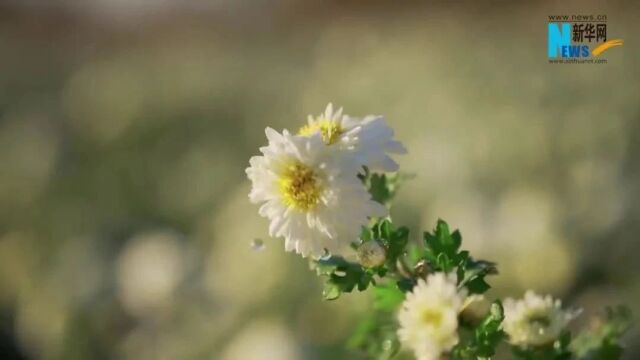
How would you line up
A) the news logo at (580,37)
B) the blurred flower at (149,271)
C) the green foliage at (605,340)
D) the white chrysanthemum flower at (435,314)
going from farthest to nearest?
the blurred flower at (149,271) → the news logo at (580,37) → the green foliage at (605,340) → the white chrysanthemum flower at (435,314)

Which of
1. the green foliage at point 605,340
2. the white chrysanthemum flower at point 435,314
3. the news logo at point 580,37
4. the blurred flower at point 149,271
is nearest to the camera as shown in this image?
the white chrysanthemum flower at point 435,314

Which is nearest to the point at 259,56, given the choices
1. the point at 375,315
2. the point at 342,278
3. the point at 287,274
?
the point at 287,274

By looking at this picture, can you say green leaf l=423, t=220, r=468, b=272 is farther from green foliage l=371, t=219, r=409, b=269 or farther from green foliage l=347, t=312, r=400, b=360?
green foliage l=347, t=312, r=400, b=360

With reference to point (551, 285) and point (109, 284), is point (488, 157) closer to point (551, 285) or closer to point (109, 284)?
point (551, 285)

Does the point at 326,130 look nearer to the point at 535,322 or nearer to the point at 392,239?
the point at 392,239

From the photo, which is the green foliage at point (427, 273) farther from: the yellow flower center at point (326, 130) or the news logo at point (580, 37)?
the news logo at point (580, 37)

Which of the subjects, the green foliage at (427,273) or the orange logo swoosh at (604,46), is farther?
the orange logo swoosh at (604,46)

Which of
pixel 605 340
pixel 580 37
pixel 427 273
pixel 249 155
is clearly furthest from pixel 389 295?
pixel 249 155

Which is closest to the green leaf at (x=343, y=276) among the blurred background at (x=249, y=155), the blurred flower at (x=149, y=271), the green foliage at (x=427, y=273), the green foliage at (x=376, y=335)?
the green foliage at (x=427, y=273)
